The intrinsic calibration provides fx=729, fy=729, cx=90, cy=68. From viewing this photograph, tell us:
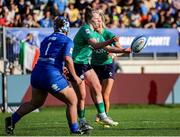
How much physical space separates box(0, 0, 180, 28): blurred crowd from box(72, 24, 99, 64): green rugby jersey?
36.6 feet

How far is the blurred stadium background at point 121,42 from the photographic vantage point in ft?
79.4

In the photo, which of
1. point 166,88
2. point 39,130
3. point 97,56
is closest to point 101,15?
point 97,56

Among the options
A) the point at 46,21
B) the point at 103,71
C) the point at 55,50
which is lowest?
the point at 46,21

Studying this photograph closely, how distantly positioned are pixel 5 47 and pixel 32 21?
242 cm

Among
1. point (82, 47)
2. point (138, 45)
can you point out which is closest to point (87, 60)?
point (82, 47)

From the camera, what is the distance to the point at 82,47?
14922 mm

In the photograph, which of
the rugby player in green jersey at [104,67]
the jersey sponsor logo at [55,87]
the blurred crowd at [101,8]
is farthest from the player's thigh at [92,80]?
the blurred crowd at [101,8]

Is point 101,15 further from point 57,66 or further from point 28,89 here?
point 28,89

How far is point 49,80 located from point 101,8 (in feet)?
52.6

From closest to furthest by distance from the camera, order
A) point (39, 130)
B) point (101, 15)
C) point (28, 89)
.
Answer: point (39, 130)
point (101, 15)
point (28, 89)

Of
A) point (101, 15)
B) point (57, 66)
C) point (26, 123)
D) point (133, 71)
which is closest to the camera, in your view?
point (57, 66)

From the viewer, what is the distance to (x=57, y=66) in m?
12.2

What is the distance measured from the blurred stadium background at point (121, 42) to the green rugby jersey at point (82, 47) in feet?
25.3

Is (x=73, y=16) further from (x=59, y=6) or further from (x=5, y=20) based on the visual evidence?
(x=5, y=20)
